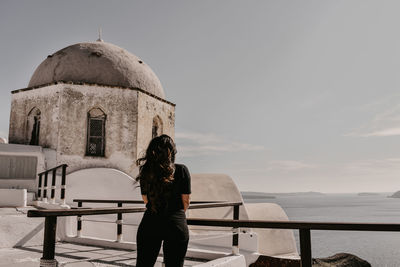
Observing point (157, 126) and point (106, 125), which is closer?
point (106, 125)

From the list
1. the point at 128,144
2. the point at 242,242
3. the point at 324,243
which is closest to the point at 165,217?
the point at 242,242

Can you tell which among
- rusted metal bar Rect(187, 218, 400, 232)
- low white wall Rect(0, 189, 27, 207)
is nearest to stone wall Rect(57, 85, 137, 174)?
low white wall Rect(0, 189, 27, 207)

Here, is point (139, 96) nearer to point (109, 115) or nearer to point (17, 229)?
point (109, 115)

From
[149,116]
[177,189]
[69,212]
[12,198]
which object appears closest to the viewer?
[177,189]

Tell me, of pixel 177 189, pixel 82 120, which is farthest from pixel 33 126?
pixel 177 189

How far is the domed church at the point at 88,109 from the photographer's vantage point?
13625 millimetres

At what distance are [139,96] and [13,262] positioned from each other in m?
9.99

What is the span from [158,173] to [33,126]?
1405cm

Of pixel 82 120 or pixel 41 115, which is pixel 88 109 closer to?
pixel 82 120

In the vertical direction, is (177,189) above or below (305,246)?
above

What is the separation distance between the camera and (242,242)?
30.2ft

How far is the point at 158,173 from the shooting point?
249 cm

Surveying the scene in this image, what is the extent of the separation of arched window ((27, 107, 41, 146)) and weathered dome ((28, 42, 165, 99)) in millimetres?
1359

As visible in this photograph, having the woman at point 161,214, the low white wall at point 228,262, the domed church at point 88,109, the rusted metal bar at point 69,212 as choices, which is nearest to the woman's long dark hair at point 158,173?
the woman at point 161,214
